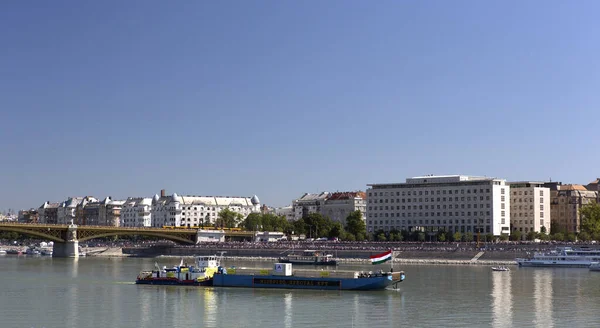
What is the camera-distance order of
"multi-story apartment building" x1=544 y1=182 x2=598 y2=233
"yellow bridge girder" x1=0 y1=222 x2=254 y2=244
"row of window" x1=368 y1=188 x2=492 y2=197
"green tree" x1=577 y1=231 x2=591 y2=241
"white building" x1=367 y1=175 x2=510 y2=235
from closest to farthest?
"yellow bridge girder" x1=0 y1=222 x2=254 y2=244 → "green tree" x1=577 y1=231 x2=591 y2=241 → "white building" x1=367 y1=175 x2=510 y2=235 → "row of window" x1=368 y1=188 x2=492 y2=197 → "multi-story apartment building" x1=544 y1=182 x2=598 y2=233

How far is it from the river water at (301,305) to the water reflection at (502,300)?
0.07 metres

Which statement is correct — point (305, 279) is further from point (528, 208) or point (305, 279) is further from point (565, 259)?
point (528, 208)

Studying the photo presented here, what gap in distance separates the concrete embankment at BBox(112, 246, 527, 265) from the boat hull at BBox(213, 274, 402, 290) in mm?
51593

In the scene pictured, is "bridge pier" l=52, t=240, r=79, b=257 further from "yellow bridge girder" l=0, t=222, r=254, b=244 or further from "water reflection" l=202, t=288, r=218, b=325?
"water reflection" l=202, t=288, r=218, b=325

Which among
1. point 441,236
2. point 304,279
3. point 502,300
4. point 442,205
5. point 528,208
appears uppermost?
point 442,205

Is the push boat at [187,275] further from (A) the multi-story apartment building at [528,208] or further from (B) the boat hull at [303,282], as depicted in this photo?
(A) the multi-story apartment building at [528,208]

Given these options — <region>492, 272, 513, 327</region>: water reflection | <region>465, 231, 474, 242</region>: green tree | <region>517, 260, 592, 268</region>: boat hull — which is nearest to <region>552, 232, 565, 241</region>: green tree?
<region>465, 231, 474, 242</region>: green tree

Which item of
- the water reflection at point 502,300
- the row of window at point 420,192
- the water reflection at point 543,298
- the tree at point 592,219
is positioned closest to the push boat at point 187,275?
the water reflection at point 502,300

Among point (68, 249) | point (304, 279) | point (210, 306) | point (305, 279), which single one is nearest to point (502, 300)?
point (305, 279)

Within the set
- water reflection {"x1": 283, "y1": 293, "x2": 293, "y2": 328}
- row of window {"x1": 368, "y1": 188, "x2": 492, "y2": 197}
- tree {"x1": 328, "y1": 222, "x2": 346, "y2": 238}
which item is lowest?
water reflection {"x1": 283, "y1": 293, "x2": 293, "y2": 328}

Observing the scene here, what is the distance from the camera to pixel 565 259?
115188 mm

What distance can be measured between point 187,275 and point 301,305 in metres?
19.6

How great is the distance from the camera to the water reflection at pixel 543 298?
53.2 meters

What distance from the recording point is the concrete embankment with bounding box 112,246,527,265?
409 ft
